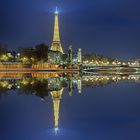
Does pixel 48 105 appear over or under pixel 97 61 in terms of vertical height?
under

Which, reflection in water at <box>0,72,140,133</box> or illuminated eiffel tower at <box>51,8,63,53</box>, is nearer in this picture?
reflection in water at <box>0,72,140,133</box>

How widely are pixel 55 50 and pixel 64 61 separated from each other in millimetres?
2284

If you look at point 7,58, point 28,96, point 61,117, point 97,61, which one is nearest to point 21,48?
point 7,58

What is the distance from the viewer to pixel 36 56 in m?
67.1

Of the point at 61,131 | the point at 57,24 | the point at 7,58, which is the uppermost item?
the point at 57,24

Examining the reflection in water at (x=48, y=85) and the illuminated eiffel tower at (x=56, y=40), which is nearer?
the reflection in water at (x=48, y=85)

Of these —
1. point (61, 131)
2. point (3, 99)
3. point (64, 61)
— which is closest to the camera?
point (61, 131)

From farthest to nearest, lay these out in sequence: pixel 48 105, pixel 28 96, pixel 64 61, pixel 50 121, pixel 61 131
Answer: pixel 64 61, pixel 28 96, pixel 48 105, pixel 50 121, pixel 61 131

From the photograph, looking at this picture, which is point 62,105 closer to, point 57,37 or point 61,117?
point 61,117

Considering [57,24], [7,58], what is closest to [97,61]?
[57,24]

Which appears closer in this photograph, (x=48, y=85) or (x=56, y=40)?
(x=48, y=85)

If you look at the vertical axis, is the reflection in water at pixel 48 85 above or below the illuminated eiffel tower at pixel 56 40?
below

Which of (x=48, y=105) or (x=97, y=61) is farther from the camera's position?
(x=97, y=61)

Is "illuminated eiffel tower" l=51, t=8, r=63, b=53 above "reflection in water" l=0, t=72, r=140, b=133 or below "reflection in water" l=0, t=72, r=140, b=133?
above
